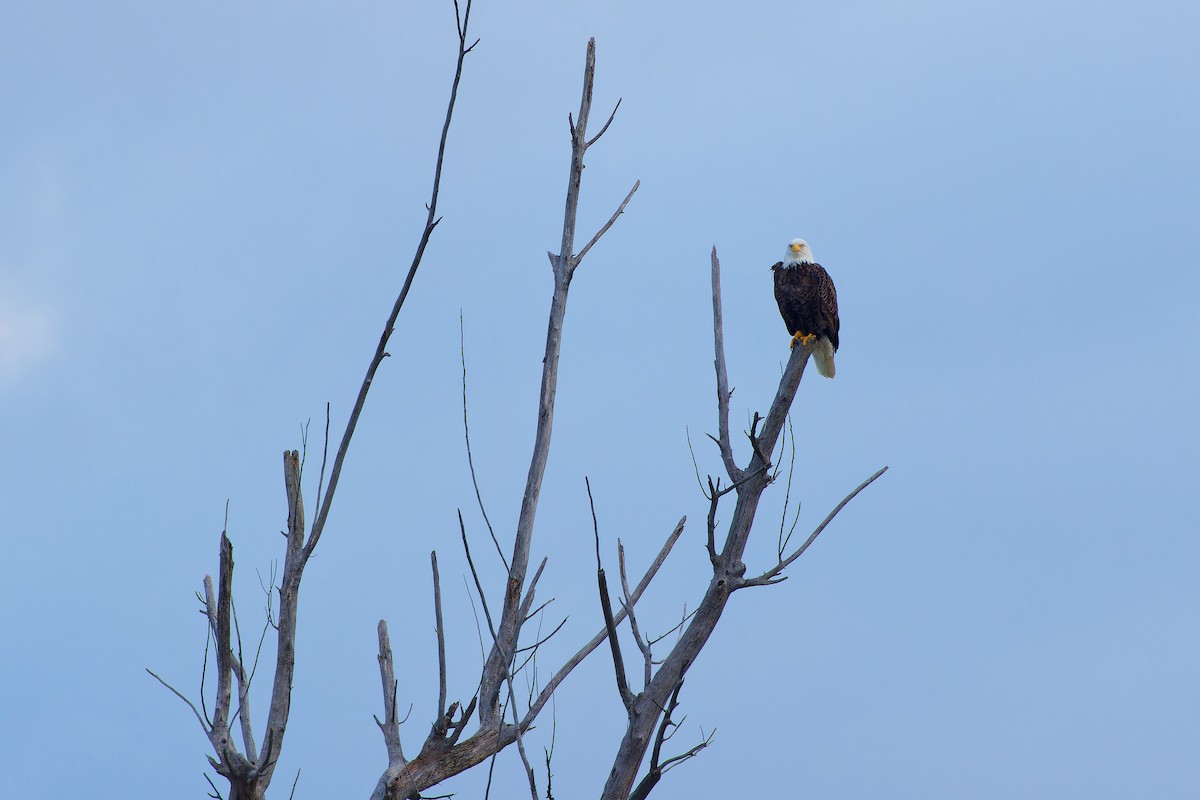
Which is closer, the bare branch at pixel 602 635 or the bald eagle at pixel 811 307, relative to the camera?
the bare branch at pixel 602 635

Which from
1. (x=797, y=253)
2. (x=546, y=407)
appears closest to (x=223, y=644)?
(x=546, y=407)

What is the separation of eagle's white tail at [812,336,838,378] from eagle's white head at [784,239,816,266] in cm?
85

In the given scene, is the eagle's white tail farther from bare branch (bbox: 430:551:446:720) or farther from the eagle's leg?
bare branch (bbox: 430:551:446:720)

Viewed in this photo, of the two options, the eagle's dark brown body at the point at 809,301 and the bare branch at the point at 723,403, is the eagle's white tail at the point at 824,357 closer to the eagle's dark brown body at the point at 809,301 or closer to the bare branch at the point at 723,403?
the eagle's dark brown body at the point at 809,301

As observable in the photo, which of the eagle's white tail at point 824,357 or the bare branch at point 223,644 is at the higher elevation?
the eagle's white tail at point 824,357

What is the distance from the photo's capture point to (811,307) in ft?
25.9

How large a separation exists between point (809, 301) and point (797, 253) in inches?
34.8

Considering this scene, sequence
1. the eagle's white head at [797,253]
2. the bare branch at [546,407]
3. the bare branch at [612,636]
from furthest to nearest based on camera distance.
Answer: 1. the eagle's white head at [797,253]
2. the bare branch at [546,407]
3. the bare branch at [612,636]

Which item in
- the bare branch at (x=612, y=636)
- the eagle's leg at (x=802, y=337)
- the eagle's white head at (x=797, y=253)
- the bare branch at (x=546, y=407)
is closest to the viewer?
the bare branch at (x=612, y=636)

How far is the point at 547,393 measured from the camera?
150 inches

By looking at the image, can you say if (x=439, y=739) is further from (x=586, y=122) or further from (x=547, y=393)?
(x=586, y=122)

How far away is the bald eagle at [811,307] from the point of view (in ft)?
25.7

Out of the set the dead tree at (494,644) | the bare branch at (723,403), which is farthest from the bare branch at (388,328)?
the bare branch at (723,403)

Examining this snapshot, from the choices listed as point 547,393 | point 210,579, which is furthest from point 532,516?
point 210,579
